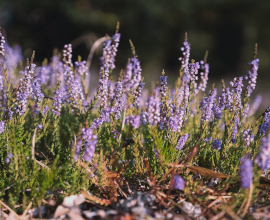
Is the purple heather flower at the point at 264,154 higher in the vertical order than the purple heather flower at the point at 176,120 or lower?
lower

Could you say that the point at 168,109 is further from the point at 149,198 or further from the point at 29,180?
the point at 29,180

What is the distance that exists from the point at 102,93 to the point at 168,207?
1049mm

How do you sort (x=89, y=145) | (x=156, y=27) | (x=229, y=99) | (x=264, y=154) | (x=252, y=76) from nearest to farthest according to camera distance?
(x=264, y=154)
(x=89, y=145)
(x=252, y=76)
(x=229, y=99)
(x=156, y=27)

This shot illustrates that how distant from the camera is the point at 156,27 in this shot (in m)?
13.3

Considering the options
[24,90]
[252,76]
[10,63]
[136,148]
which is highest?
[10,63]

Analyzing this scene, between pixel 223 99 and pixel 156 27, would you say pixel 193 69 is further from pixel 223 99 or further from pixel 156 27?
pixel 156 27

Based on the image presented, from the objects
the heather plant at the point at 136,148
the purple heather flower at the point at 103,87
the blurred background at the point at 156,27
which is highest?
the blurred background at the point at 156,27

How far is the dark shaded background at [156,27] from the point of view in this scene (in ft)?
41.6

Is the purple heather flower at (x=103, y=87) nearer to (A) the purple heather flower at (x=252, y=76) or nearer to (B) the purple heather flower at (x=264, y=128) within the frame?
(A) the purple heather flower at (x=252, y=76)

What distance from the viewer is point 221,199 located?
1679 millimetres

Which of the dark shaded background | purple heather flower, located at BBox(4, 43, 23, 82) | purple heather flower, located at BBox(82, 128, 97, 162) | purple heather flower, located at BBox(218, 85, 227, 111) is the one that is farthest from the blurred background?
purple heather flower, located at BBox(82, 128, 97, 162)

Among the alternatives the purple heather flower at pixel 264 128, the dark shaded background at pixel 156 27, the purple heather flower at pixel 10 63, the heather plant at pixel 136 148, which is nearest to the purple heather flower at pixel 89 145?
the heather plant at pixel 136 148

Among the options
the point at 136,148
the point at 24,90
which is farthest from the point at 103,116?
the point at 24,90

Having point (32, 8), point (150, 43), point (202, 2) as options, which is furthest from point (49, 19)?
point (202, 2)
